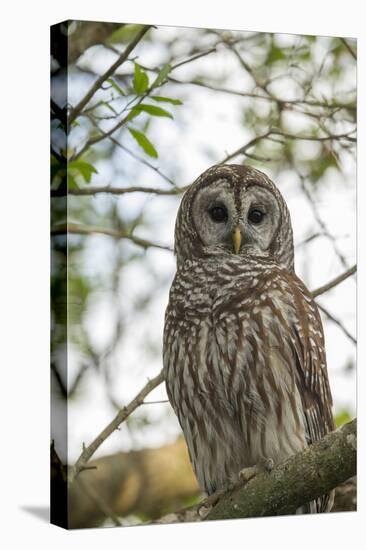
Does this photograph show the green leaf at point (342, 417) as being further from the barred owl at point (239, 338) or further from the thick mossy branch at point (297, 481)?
the thick mossy branch at point (297, 481)

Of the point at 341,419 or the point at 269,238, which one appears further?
the point at 341,419

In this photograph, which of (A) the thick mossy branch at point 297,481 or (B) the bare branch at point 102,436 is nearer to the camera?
(A) the thick mossy branch at point 297,481

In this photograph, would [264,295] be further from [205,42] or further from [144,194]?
[205,42]

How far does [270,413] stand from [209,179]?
1.01 m

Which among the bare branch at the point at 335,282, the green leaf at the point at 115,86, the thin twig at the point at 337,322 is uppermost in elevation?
the green leaf at the point at 115,86

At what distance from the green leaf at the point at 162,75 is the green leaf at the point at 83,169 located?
17.4 inches

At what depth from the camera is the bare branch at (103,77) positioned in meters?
4.12

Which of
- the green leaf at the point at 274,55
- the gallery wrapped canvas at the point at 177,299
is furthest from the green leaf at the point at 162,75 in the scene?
the green leaf at the point at 274,55

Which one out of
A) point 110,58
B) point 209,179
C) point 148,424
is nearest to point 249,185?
point 209,179

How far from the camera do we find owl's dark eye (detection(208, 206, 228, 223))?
14.1ft

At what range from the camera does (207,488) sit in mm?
4398

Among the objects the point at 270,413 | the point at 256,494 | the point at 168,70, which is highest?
the point at 168,70

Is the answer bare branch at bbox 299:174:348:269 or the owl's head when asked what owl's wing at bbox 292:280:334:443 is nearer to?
the owl's head

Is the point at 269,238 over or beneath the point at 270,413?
over
